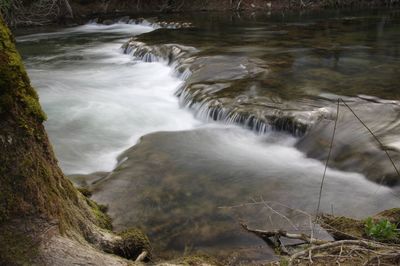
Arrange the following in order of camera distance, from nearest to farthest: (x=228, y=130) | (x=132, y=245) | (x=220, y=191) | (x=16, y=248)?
(x=16, y=248) < (x=132, y=245) < (x=220, y=191) < (x=228, y=130)

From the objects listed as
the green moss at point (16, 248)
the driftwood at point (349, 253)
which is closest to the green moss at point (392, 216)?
the driftwood at point (349, 253)

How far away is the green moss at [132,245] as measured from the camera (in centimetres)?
356

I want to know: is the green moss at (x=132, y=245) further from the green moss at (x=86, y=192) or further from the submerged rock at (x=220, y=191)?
the green moss at (x=86, y=192)

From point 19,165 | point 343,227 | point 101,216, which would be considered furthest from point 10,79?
point 343,227

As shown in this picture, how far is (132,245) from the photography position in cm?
373

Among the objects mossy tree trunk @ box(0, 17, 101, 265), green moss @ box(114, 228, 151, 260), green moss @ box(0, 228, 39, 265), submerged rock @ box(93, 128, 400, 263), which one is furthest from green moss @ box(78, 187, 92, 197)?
green moss @ box(0, 228, 39, 265)

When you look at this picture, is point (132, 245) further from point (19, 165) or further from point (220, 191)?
point (220, 191)

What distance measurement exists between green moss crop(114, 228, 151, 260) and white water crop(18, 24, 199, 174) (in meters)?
2.83

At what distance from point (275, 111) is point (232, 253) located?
12.8 feet

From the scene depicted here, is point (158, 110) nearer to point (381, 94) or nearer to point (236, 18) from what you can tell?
point (381, 94)

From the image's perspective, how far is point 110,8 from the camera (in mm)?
28281

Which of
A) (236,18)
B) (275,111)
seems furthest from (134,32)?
(275,111)

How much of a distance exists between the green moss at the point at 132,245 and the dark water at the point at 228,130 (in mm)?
589

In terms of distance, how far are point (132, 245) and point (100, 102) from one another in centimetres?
696
